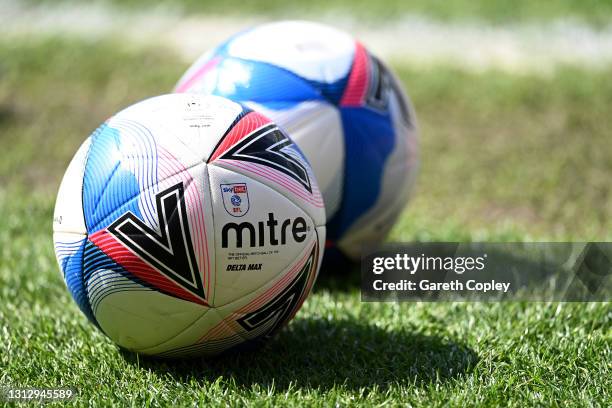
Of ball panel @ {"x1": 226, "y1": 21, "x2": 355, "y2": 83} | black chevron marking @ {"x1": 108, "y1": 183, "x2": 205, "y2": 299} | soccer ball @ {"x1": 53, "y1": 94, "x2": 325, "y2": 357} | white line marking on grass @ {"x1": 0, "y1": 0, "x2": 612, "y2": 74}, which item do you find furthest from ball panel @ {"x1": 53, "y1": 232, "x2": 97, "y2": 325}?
white line marking on grass @ {"x1": 0, "y1": 0, "x2": 612, "y2": 74}

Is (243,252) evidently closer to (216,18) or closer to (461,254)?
(461,254)

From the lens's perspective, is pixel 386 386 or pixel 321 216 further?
pixel 321 216

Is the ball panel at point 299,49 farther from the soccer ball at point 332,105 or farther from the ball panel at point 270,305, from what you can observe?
the ball panel at point 270,305

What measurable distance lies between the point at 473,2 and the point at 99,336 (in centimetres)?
883

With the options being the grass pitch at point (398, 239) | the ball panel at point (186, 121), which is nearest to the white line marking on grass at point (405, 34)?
the grass pitch at point (398, 239)

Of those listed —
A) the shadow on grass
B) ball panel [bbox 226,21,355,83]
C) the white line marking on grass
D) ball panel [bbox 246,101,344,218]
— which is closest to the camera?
the shadow on grass

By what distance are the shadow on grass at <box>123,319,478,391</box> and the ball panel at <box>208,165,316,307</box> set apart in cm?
43

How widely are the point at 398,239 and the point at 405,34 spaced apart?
17.9ft

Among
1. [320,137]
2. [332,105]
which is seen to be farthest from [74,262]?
[332,105]

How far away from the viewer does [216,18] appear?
39.5ft

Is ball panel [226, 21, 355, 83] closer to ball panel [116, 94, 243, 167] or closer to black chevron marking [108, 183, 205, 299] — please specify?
ball panel [116, 94, 243, 167]


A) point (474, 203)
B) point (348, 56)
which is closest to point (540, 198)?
point (474, 203)

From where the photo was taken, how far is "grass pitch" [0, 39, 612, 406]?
3.66 metres

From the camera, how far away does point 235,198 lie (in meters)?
3.55
